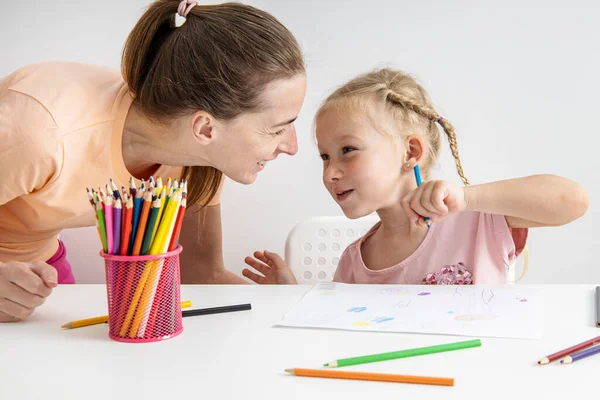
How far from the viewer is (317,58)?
1.55 metres

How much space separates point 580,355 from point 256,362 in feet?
1.05

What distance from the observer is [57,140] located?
996mm

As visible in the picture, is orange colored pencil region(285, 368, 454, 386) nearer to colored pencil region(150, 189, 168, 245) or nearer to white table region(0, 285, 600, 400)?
white table region(0, 285, 600, 400)

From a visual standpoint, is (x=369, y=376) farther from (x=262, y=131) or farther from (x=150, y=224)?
(x=262, y=131)

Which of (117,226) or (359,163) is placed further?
A: (359,163)

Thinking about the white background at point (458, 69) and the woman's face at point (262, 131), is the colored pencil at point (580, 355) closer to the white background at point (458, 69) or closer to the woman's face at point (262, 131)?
the woman's face at point (262, 131)

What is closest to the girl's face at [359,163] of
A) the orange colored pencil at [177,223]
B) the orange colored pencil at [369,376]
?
the orange colored pencil at [177,223]

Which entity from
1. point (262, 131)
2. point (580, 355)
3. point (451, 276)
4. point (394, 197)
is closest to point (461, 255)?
point (451, 276)

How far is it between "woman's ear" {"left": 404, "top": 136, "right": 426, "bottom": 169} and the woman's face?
22 cm

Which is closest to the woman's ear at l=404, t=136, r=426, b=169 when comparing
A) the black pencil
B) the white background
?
the white background

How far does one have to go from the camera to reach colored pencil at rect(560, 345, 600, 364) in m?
0.60

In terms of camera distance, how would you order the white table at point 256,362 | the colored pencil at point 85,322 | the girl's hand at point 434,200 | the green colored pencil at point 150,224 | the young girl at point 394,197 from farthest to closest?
the young girl at point 394,197
the girl's hand at point 434,200
the colored pencil at point 85,322
the green colored pencil at point 150,224
the white table at point 256,362

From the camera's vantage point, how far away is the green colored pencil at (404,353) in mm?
619

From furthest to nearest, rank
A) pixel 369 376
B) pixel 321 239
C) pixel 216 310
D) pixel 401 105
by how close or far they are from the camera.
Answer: pixel 321 239, pixel 401 105, pixel 216 310, pixel 369 376
